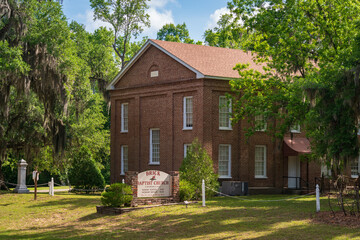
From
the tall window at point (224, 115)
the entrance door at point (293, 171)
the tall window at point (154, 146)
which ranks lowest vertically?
the entrance door at point (293, 171)

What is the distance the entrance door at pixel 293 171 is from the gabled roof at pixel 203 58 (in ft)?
21.3

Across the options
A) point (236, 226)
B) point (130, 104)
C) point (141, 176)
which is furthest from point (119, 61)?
point (236, 226)

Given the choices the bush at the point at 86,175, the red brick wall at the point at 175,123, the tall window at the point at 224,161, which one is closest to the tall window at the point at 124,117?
the red brick wall at the point at 175,123

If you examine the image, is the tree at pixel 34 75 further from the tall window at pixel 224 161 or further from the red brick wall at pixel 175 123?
the tall window at pixel 224 161

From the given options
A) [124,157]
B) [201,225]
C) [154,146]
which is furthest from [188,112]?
[201,225]

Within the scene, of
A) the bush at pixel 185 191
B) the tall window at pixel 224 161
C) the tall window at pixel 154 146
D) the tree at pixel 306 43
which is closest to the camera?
the tree at pixel 306 43

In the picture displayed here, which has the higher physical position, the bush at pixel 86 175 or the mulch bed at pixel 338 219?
the bush at pixel 86 175

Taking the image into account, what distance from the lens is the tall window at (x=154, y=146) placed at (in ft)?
125

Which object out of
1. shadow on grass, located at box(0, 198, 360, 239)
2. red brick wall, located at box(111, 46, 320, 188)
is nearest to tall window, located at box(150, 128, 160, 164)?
→ red brick wall, located at box(111, 46, 320, 188)

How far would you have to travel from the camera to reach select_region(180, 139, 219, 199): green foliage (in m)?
30.3

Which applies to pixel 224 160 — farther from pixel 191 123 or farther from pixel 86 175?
pixel 86 175

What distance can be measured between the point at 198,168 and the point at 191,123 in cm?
524

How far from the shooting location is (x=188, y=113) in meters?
36.0

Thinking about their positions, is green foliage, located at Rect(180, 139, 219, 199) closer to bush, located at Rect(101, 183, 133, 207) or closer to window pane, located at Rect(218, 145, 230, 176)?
window pane, located at Rect(218, 145, 230, 176)
